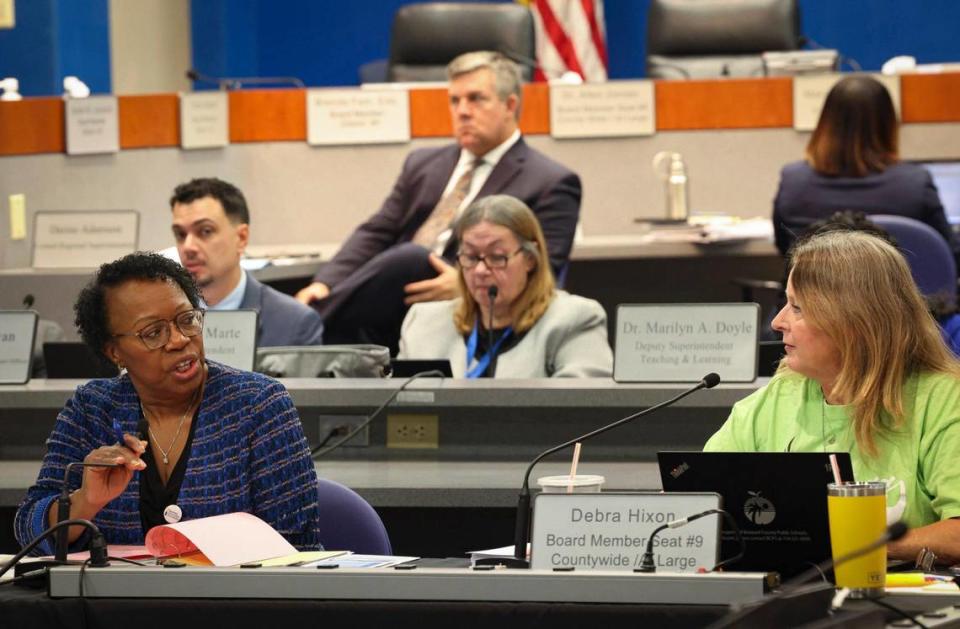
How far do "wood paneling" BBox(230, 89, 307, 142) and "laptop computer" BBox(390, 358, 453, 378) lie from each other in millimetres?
2626

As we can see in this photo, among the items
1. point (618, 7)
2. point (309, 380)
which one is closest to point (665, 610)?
point (309, 380)

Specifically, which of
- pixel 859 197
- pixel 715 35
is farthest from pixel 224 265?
pixel 715 35

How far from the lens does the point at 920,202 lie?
204 inches

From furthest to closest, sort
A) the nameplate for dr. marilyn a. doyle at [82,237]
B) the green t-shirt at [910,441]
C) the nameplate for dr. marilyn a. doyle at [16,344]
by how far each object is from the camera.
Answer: the nameplate for dr. marilyn a. doyle at [82,237] → the nameplate for dr. marilyn a. doyle at [16,344] → the green t-shirt at [910,441]

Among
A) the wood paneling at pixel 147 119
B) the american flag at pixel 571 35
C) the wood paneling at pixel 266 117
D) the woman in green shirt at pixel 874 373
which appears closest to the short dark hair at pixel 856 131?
the wood paneling at pixel 266 117

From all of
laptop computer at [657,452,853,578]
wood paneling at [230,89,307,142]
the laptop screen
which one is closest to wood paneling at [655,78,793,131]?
the laptop screen

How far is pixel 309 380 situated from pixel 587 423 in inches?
26.9

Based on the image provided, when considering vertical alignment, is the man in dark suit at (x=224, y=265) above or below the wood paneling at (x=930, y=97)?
below

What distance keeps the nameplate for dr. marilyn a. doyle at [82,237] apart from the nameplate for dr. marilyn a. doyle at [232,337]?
6.01ft

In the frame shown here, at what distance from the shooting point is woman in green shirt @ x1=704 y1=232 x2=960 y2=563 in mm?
2527

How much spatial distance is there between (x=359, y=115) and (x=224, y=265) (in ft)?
6.44

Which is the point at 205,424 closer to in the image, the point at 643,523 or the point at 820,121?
the point at 643,523

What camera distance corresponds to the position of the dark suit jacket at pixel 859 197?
205 inches

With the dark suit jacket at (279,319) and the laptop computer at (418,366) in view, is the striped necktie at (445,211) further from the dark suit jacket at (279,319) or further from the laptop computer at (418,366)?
the laptop computer at (418,366)
